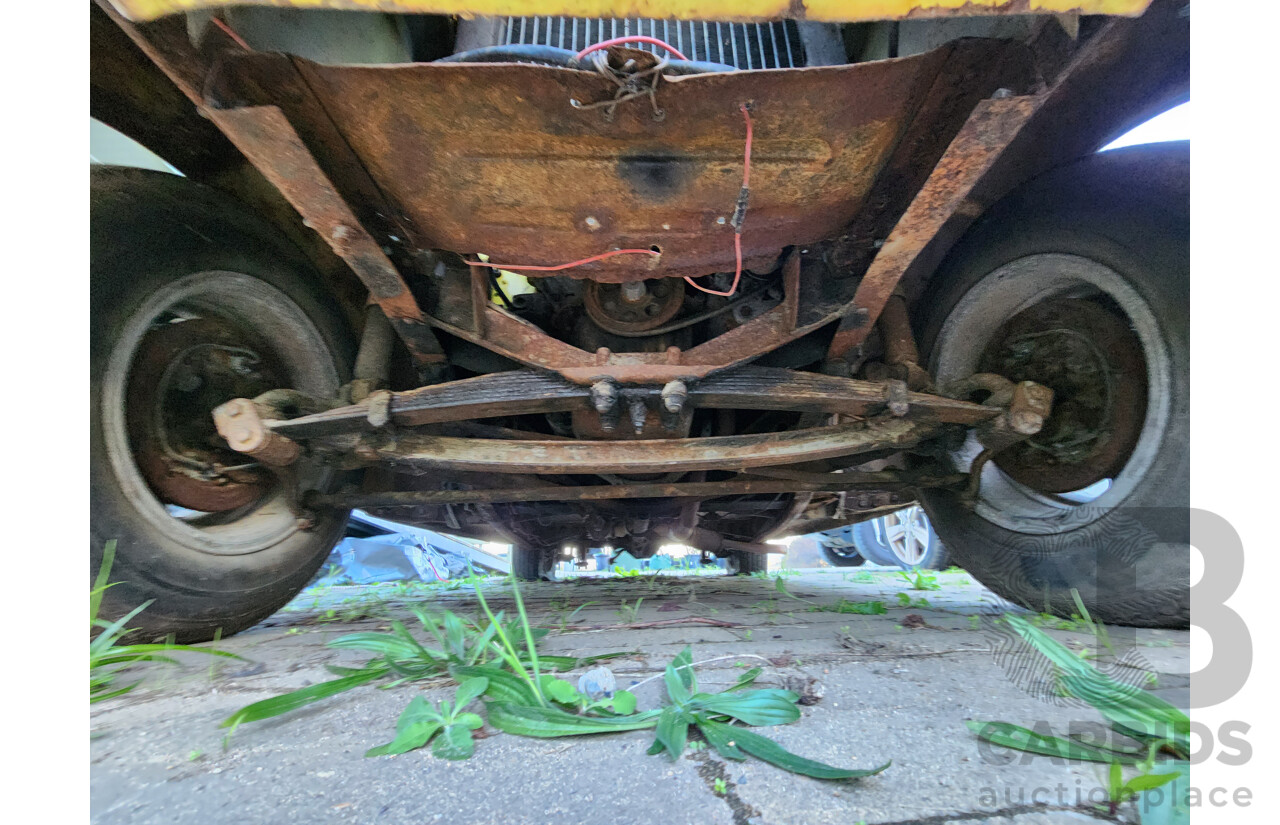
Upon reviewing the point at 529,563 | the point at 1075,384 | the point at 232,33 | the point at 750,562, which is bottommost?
the point at 750,562

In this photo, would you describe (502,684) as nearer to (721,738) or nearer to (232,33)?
(721,738)

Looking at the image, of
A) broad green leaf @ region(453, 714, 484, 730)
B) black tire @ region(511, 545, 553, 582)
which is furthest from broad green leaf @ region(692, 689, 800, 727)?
black tire @ region(511, 545, 553, 582)

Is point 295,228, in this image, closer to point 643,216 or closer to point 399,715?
point 643,216

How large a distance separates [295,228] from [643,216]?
1087 millimetres

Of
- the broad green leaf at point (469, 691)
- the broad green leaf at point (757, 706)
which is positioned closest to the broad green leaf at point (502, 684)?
the broad green leaf at point (469, 691)

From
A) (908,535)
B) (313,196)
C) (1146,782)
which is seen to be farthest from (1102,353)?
(908,535)

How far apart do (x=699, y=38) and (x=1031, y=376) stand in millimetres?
1325

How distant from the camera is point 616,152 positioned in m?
1.05

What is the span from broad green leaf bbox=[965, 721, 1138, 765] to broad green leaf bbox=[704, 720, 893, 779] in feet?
0.54

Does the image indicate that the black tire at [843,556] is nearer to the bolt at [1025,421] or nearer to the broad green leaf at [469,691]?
the bolt at [1025,421]

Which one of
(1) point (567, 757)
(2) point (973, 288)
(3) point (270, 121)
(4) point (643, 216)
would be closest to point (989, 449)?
(2) point (973, 288)

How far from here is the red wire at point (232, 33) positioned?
81 cm

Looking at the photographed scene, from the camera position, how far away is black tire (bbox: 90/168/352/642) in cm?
125

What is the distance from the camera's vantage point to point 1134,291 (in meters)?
1.31
